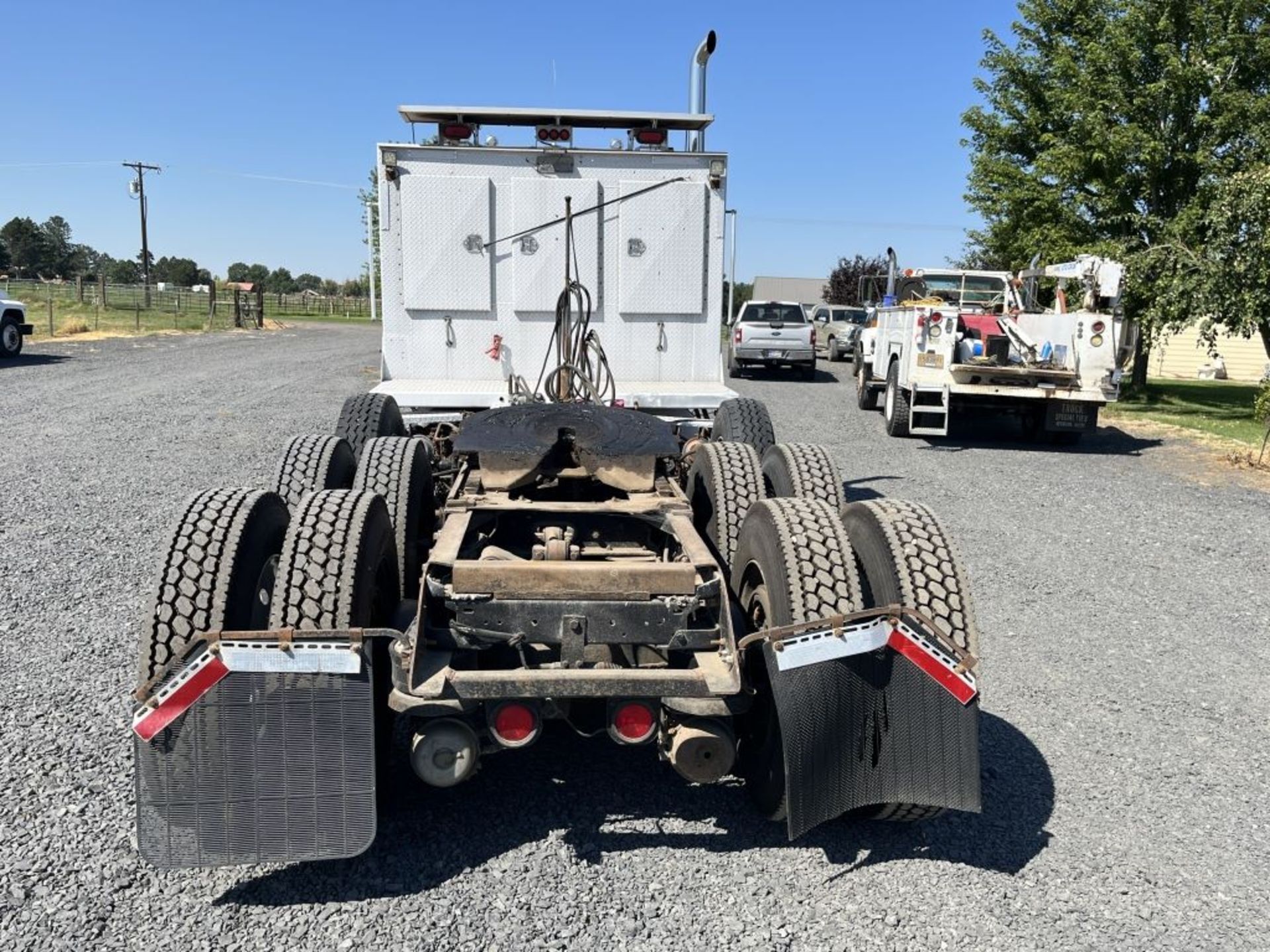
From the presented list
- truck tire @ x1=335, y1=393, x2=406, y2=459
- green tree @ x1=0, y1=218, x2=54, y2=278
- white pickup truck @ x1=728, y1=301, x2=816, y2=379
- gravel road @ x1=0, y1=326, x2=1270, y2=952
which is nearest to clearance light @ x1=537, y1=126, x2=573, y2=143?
truck tire @ x1=335, y1=393, x2=406, y2=459

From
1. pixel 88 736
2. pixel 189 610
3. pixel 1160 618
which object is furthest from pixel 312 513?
pixel 1160 618

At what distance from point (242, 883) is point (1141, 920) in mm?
2806

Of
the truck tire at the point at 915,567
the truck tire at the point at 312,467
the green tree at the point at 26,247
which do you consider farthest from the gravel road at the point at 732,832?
the green tree at the point at 26,247

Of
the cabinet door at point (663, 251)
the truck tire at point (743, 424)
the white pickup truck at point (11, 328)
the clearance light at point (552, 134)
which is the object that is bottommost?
the truck tire at point (743, 424)

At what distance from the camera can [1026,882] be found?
10.7 ft

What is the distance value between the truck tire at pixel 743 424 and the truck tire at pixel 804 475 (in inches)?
39.9

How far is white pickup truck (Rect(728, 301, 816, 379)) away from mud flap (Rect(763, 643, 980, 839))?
64.2 feet

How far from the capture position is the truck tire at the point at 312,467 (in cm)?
541

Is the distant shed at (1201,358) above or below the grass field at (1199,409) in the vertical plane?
above

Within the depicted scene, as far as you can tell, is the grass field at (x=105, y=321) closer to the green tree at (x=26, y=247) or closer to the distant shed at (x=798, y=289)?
the distant shed at (x=798, y=289)

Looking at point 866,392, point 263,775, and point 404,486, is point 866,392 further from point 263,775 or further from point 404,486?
point 263,775

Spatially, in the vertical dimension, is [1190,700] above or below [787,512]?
below

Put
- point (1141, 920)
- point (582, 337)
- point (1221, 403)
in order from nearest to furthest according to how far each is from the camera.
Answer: point (1141, 920) → point (582, 337) → point (1221, 403)

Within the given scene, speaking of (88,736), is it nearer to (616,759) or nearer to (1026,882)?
(616,759)
